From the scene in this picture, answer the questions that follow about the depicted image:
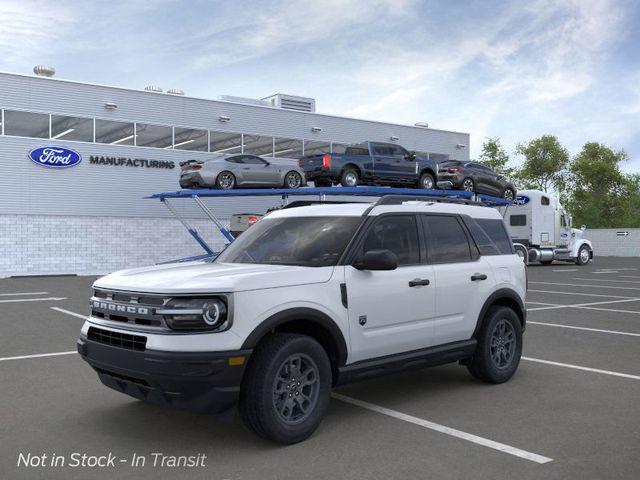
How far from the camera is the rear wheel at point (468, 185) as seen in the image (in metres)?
25.6

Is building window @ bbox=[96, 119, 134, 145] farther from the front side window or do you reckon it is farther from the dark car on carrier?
the front side window

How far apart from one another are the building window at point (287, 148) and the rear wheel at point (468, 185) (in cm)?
1122

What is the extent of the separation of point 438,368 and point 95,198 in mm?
23918

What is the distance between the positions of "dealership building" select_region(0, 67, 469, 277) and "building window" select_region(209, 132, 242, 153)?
50 mm

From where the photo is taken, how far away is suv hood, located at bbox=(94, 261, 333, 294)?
4.50 m

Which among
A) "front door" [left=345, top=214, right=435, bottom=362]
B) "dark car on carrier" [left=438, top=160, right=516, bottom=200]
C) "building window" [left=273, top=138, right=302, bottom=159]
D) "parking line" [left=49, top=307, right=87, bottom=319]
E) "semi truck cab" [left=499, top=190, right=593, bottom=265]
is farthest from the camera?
"building window" [left=273, top=138, right=302, bottom=159]

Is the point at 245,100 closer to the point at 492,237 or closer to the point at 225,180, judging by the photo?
the point at 225,180

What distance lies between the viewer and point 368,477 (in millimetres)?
4094

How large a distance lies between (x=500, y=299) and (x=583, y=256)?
29542 millimetres

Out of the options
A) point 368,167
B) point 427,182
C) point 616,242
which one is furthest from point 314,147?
point 616,242

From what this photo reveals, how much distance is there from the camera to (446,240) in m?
6.36

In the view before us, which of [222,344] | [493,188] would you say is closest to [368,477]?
[222,344]

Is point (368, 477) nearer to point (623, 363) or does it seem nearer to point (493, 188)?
point (623, 363)

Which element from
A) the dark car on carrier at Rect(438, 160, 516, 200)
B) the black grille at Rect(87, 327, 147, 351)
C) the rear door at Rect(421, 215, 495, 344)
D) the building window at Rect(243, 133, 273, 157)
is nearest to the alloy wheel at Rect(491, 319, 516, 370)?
the rear door at Rect(421, 215, 495, 344)
